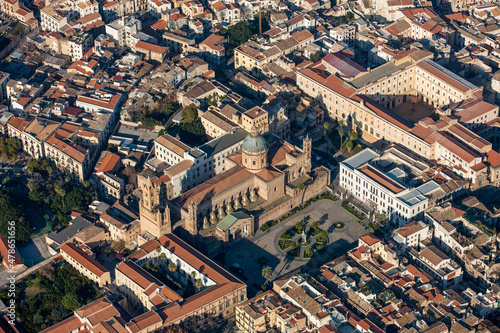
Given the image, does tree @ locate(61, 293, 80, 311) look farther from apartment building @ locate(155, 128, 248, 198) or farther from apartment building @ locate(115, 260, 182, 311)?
apartment building @ locate(155, 128, 248, 198)

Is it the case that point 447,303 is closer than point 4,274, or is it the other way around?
point 447,303

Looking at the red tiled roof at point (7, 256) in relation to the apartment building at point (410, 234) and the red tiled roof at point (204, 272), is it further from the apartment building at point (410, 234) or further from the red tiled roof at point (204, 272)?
the apartment building at point (410, 234)

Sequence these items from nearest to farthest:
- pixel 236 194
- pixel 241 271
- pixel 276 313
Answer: pixel 276 313, pixel 241 271, pixel 236 194

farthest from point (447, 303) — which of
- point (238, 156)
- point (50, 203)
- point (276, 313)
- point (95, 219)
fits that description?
point (50, 203)

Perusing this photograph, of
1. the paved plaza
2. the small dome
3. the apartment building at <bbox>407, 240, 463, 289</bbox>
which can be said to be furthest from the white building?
the small dome

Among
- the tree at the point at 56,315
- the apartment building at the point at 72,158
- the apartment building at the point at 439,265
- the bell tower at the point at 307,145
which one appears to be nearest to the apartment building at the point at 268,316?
the apartment building at the point at 439,265

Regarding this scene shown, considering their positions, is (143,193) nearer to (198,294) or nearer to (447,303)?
(198,294)

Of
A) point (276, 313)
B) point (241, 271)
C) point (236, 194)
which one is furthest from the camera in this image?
point (236, 194)
